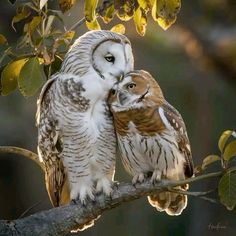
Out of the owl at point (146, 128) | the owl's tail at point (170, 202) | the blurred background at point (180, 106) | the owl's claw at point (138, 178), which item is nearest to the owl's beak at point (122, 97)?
the owl at point (146, 128)

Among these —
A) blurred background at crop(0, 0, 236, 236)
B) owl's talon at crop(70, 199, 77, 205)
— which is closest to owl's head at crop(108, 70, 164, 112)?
owl's talon at crop(70, 199, 77, 205)

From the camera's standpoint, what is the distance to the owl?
266cm

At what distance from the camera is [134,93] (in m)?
2.67

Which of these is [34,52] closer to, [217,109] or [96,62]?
[96,62]

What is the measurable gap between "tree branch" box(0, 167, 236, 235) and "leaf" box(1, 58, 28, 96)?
0.35 metres

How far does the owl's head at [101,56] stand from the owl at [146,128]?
40 millimetres

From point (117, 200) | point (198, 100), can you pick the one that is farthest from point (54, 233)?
point (198, 100)

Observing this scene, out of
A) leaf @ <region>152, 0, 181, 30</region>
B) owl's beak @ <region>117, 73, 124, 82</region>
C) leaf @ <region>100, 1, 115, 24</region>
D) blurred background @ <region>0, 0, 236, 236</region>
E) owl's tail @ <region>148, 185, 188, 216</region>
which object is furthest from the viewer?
blurred background @ <region>0, 0, 236, 236</region>

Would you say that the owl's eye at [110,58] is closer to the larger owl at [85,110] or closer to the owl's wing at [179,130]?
the larger owl at [85,110]

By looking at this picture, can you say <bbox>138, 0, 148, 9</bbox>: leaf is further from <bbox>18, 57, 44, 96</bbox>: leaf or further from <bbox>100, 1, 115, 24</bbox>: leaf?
<bbox>18, 57, 44, 96</bbox>: leaf

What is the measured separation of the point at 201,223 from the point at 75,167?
286cm

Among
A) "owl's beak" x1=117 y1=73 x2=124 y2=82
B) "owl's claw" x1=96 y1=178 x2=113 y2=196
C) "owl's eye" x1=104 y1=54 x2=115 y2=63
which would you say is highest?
"owl's eye" x1=104 y1=54 x2=115 y2=63

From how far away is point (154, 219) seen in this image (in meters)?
5.87

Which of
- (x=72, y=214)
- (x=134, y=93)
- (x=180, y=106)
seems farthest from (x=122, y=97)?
(x=180, y=106)
